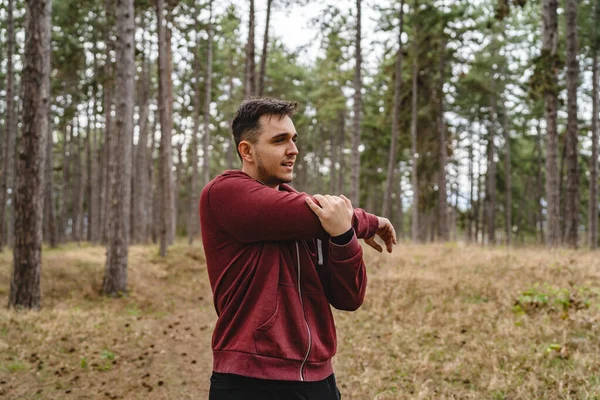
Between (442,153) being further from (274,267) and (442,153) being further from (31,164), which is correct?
(274,267)

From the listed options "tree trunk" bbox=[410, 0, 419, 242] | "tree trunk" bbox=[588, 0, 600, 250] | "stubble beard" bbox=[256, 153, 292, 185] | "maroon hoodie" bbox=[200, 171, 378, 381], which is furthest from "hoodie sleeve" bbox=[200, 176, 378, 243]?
"tree trunk" bbox=[410, 0, 419, 242]

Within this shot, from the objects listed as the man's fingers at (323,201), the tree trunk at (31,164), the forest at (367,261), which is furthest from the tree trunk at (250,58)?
the man's fingers at (323,201)

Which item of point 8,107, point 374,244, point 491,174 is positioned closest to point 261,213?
point 374,244

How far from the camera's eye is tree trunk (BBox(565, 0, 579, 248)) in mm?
14141

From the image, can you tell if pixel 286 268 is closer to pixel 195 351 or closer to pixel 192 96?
pixel 195 351

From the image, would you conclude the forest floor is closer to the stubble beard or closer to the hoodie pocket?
the hoodie pocket

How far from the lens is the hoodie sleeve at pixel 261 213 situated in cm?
199

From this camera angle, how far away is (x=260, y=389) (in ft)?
6.54

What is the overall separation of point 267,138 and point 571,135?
1528 centimetres

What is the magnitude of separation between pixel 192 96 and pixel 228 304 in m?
25.6

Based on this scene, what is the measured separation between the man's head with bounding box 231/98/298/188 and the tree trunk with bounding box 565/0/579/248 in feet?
46.8

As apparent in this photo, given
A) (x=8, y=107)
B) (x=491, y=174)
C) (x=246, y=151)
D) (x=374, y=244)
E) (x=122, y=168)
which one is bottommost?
(x=374, y=244)

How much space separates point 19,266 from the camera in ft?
29.8

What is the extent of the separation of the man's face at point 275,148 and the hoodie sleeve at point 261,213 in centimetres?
14
